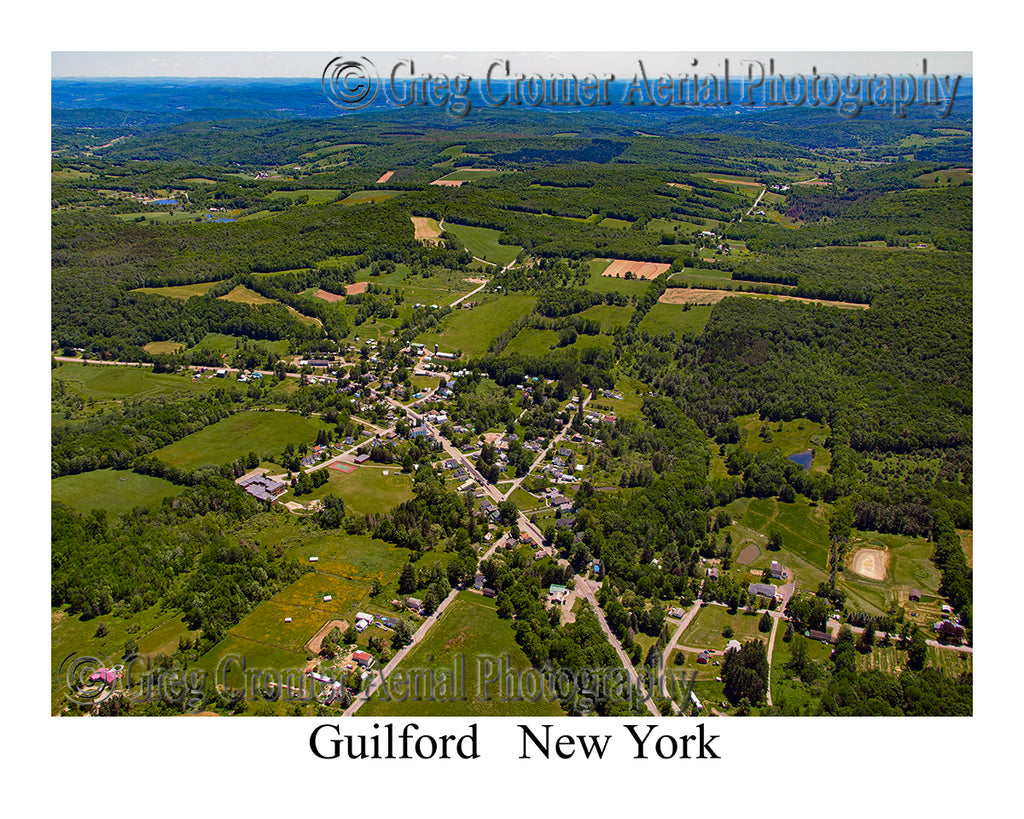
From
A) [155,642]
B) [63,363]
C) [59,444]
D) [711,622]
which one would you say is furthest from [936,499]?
[63,363]

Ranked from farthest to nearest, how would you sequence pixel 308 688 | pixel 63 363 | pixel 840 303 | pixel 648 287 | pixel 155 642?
pixel 648 287
pixel 840 303
pixel 63 363
pixel 155 642
pixel 308 688

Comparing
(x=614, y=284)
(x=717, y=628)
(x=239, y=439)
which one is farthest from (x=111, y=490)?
(x=614, y=284)

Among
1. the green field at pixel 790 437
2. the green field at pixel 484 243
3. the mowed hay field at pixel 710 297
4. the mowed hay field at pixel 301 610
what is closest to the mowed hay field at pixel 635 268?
the mowed hay field at pixel 710 297

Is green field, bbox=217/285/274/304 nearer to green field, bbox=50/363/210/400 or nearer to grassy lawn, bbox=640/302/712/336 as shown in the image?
green field, bbox=50/363/210/400

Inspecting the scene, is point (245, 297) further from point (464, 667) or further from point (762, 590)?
point (762, 590)

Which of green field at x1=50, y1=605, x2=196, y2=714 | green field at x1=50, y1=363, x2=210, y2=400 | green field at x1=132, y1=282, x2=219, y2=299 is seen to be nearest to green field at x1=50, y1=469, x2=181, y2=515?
green field at x1=50, y1=605, x2=196, y2=714

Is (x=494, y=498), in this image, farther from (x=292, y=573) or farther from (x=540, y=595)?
(x=292, y=573)
